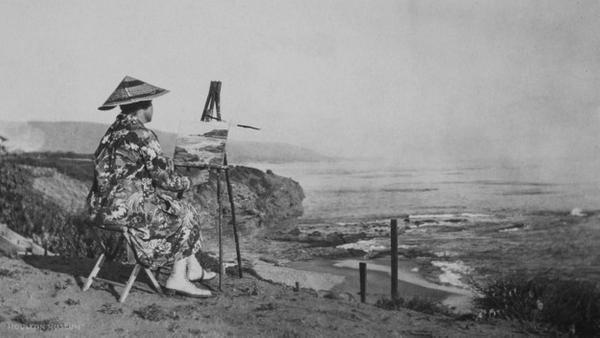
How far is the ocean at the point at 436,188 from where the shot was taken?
6816 millimetres

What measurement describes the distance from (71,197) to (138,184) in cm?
493

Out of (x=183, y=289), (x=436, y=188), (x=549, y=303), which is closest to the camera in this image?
(x=183, y=289)

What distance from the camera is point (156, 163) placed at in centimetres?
398

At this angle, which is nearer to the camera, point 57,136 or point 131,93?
point 131,93

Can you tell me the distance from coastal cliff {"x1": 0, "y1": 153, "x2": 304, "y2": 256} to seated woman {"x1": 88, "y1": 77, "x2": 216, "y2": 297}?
10.6 feet

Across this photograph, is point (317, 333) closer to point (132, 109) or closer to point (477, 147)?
point (132, 109)

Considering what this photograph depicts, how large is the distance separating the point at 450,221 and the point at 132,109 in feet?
15.7

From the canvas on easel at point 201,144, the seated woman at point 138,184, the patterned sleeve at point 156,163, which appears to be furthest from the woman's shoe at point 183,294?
the canvas on easel at point 201,144

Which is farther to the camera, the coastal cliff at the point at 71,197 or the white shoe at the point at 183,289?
the coastal cliff at the point at 71,197

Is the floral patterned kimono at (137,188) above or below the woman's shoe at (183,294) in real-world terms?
above

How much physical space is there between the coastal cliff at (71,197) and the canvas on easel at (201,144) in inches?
112

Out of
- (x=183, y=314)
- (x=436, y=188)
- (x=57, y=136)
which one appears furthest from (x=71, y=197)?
(x=436, y=188)

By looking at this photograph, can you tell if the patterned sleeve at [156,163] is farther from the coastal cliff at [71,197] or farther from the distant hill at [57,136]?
the distant hill at [57,136]

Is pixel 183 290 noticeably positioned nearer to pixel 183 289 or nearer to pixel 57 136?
pixel 183 289
